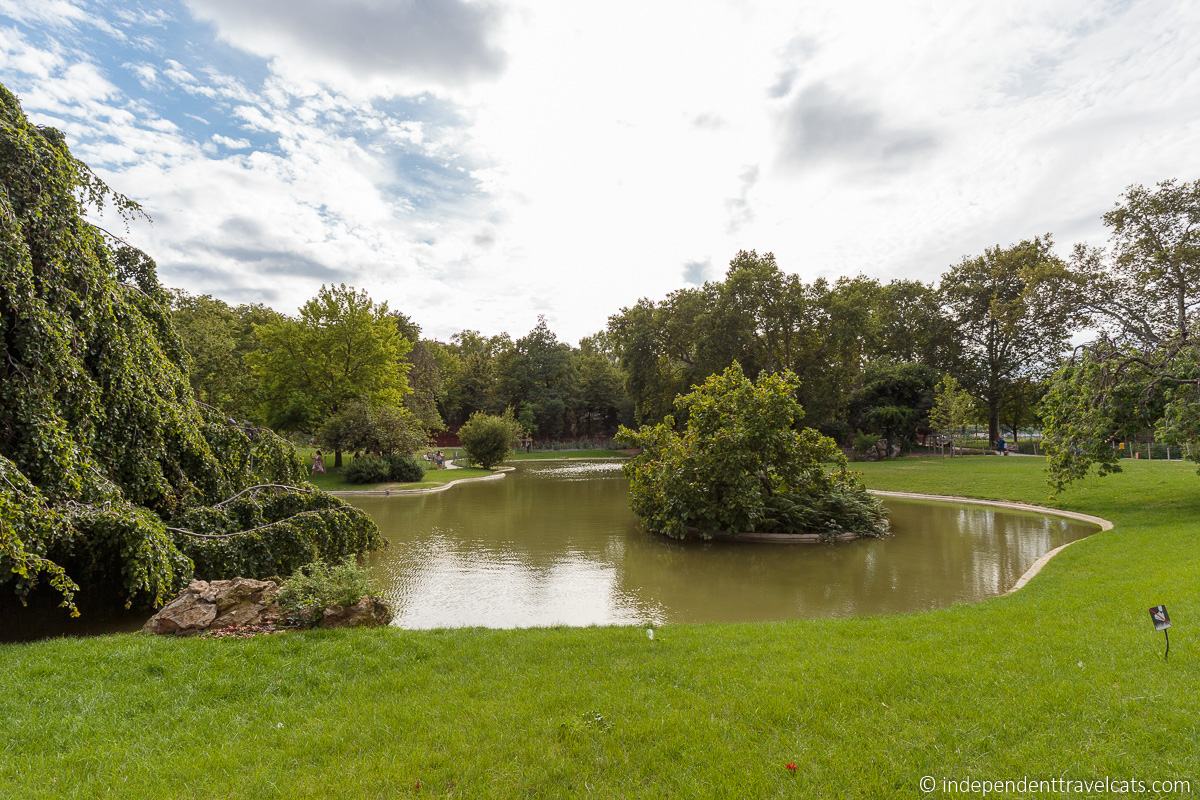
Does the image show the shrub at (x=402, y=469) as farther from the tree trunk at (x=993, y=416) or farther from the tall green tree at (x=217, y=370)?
the tree trunk at (x=993, y=416)

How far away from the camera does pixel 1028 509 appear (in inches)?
677

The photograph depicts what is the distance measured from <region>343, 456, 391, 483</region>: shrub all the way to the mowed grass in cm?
1949

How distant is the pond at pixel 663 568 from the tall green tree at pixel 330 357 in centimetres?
1260

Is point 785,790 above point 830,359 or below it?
below

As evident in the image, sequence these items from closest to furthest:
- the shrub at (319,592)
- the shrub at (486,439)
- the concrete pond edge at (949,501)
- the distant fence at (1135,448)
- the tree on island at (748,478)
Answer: the shrub at (319,592), the concrete pond edge at (949,501), the tree on island at (748,478), the distant fence at (1135,448), the shrub at (486,439)

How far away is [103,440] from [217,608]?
2.94m

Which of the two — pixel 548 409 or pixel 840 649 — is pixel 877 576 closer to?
pixel 840 649

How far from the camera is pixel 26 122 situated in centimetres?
748

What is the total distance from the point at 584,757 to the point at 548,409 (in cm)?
5637

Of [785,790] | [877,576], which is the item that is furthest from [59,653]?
[877,576]

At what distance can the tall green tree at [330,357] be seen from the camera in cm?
2873

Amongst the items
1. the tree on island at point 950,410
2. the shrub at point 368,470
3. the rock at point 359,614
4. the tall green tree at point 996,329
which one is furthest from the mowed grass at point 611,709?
the tall green tree at point 996,329

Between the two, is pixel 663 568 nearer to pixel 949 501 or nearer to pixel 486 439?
pixel 949 501

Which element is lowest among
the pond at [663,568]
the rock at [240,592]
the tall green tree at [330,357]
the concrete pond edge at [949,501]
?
the pond at [663,568]
